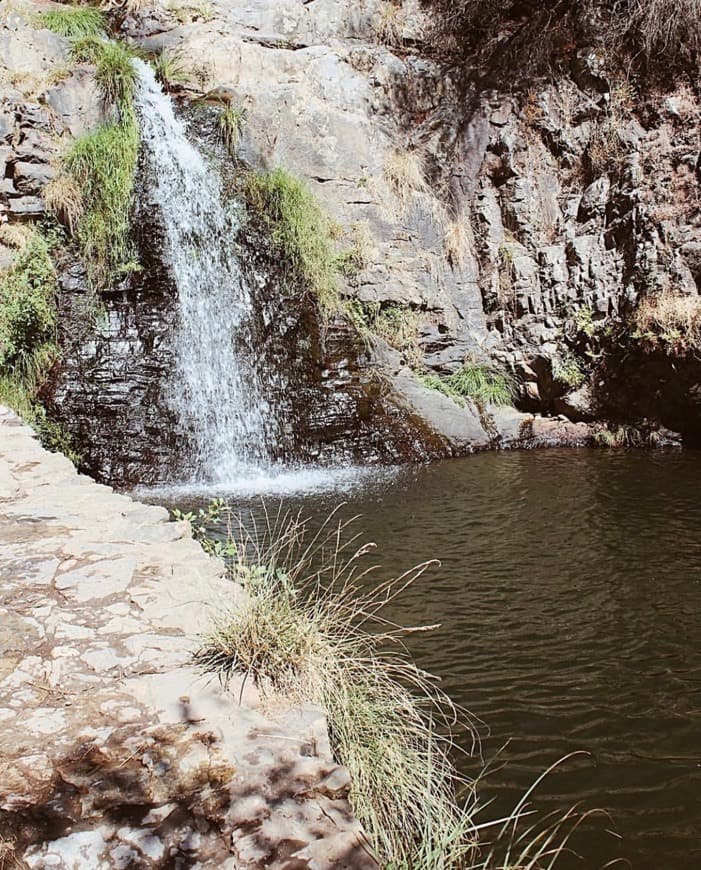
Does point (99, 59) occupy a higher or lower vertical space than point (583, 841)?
higher

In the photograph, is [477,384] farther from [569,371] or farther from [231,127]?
[231,127]

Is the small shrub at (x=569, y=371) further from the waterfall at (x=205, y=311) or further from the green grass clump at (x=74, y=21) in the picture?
the green grass clump at (x=74, y=21)

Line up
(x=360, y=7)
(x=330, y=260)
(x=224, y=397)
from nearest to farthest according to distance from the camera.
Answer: (x=224, y=397)
(x=330, y=260)
(x=360, y=7)

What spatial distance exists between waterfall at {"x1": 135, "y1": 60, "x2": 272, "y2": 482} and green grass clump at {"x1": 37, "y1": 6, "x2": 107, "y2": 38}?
1636 mm

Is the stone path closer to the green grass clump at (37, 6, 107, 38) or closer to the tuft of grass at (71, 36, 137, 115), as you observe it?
the tuft of grass at (71, 36, 137, 115)

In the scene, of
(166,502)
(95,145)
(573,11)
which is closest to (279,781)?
(166,502)

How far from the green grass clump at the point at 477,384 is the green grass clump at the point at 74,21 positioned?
25.0 ft

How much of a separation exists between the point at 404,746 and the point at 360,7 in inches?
489

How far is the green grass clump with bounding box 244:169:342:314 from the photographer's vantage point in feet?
30.4

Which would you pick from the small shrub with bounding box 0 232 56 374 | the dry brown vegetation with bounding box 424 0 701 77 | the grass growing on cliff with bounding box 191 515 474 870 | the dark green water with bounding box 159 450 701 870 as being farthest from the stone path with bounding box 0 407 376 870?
the dry brown vegetation with bounding box 424 0 701 77

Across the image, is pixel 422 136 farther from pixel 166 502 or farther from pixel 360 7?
pixel 166 502

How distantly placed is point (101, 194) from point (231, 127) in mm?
2596

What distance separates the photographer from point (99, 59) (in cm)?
985

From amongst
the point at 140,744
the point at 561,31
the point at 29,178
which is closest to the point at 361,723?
the point at 140,744
